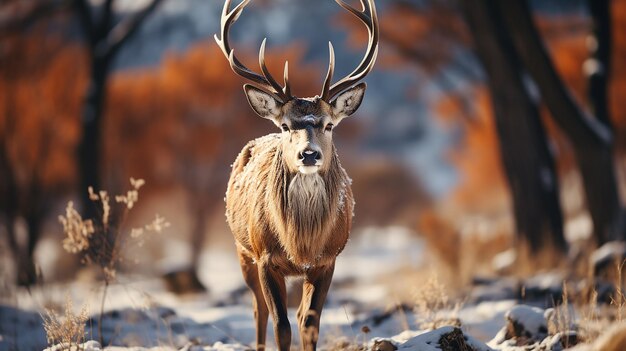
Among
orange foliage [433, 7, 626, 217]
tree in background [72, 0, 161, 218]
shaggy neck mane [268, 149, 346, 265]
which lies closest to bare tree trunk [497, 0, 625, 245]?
shaggy neck mane [268, 149, 346, 265]

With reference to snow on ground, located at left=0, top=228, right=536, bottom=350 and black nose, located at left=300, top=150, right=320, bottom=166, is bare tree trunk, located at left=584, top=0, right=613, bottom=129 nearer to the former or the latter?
snow on ground, located at left=0, top=228, right=536, bottom=350

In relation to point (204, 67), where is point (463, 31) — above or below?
below

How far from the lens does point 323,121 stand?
4512 mm

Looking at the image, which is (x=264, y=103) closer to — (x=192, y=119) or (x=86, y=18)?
(x=86, y=18)

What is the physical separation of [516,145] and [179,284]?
674 cm

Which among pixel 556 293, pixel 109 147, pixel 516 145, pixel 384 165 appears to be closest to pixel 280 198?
pixel 556 293

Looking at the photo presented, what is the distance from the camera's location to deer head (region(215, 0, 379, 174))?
14.1 ft

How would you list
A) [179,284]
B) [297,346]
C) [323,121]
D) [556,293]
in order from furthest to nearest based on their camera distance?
[179,284] < [556,293] < [297,346] < [323,121]

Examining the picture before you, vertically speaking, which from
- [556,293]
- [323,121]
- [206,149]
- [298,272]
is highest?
[206,149]

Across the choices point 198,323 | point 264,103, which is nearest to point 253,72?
point 264,103

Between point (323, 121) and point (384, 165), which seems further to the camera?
point (384, 165)

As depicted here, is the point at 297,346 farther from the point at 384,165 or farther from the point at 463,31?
the point at 384,165

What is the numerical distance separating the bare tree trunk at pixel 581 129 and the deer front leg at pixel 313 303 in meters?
5.87

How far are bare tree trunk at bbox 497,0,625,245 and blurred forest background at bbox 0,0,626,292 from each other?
21mm
